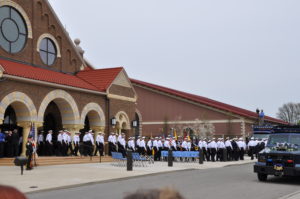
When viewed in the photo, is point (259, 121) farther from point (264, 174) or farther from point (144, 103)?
point (264, 174)

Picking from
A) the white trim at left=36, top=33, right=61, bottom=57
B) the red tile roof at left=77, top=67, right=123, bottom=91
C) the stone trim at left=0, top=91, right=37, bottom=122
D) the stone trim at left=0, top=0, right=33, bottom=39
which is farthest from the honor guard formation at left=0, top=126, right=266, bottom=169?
the stone trim at left=0, top=0, right=33, bottom=39

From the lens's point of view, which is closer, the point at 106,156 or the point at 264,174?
the point at 264,174

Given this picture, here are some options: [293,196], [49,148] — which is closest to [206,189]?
[293,196]

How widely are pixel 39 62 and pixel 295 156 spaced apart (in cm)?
2014

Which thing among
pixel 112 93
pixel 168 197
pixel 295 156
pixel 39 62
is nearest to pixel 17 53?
pixel 39 62

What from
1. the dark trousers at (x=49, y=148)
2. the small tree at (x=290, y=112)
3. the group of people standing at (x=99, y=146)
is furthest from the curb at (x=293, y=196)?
the small tree at (x=290, y=112)

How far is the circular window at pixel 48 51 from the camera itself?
96.9ft

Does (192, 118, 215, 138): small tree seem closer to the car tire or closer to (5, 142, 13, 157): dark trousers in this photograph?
(5, 142, 13, 157): dark trousers

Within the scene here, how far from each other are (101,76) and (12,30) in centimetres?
850

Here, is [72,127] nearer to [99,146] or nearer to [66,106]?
[66,106]

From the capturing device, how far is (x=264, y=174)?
15594 millimetres

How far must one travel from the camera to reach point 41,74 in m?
26.9

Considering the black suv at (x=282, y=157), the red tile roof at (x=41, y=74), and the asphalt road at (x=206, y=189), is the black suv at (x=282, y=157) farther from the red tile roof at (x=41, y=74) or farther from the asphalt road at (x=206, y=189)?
the red tile roof at (x=41, y=74)

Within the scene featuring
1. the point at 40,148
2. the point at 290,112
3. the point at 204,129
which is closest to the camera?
the point at 40,148
